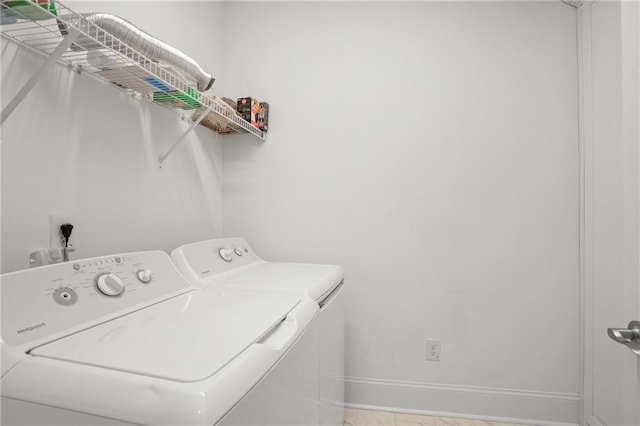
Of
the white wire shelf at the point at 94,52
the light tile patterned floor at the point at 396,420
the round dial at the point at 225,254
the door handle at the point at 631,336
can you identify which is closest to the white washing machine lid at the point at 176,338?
the round dial at the point at 225,254

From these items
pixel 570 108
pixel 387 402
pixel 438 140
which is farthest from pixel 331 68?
pixel 387 402

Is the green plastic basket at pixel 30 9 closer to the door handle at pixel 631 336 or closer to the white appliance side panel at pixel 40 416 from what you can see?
the white appliance side panel at pixel 40 416

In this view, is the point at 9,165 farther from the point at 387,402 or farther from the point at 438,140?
the point at 387,402

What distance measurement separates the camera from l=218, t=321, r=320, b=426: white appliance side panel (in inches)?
25.5

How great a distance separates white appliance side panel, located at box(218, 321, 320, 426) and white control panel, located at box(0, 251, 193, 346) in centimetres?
47

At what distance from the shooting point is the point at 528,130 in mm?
1764

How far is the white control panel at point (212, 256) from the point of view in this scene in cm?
131

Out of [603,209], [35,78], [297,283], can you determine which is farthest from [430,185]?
[35,78]

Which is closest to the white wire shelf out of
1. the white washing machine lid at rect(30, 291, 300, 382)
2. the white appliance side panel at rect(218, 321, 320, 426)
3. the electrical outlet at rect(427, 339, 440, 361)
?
the white washing machine lid at rect(30, 291, 300, 382)

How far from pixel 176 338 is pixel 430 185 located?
1512 millimetres

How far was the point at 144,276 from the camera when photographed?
1057 mm

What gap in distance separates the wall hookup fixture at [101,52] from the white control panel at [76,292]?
41 cm

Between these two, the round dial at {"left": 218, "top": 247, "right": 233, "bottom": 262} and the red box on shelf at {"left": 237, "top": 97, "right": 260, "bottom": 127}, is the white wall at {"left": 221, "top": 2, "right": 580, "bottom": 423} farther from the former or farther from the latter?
the round dial at {"left": 218, "top": 247, "right": 233, "bottom": 262}

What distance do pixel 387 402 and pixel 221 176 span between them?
1.60 m
